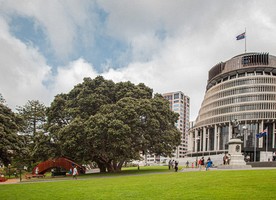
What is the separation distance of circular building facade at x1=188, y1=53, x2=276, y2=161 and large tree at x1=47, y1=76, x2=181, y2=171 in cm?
5378

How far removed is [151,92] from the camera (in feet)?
149

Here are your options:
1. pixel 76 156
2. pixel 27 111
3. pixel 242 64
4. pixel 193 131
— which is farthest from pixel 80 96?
pixel 193 131

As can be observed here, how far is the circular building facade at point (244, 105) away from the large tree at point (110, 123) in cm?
5378

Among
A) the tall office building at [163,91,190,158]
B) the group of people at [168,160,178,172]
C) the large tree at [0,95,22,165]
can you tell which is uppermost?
the tall office building at [163,91,190,158]

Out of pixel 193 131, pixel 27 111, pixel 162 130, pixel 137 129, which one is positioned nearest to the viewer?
pixel 137 129

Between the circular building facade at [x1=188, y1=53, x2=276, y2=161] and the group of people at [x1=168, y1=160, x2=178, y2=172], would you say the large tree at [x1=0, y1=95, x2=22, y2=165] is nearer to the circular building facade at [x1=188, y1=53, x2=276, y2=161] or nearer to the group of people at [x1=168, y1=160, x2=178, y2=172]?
the group of people at [x1=168, y1=160, x2=178, y2=172]

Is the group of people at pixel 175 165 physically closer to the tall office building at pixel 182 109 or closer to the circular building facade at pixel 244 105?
the circular building facade at pixel 244 105

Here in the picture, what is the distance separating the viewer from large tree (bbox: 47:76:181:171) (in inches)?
1350

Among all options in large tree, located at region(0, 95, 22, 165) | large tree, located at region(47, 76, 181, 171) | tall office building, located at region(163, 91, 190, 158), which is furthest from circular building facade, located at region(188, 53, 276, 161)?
tall office building, located at region(163, 91, 190, 158)

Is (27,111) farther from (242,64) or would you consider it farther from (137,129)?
(242,64)

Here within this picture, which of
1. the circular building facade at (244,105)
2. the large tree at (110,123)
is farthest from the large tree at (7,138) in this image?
the circular building facade at (244,105)

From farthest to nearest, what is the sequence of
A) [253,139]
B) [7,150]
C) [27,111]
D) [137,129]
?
1. [253,139]
2. [27,111]
3. [137,129]
4. [7,150]

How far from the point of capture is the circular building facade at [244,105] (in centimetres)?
9106

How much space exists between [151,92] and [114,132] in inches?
562
